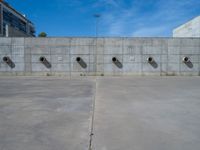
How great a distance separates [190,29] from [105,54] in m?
9.55

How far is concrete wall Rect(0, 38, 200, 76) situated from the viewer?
11773 mm

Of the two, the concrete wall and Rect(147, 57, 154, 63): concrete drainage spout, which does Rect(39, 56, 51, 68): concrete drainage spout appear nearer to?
the concrete wall

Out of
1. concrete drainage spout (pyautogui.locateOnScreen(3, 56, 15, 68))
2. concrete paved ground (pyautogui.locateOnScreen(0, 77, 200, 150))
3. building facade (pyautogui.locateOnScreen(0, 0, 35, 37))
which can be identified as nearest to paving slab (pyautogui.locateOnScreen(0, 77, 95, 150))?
concrete paved ground (pyautogui.locateOnScreen(0, 77, 200, 150))

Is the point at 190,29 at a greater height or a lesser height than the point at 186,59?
greater

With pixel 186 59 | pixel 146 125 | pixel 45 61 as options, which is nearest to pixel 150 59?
pixel 186 59

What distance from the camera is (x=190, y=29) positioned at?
16344 mm

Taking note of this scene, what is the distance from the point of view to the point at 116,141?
2543 millimetres

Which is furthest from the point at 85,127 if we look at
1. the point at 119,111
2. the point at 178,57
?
the point at 178,57

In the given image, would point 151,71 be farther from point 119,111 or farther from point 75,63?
point 119,111

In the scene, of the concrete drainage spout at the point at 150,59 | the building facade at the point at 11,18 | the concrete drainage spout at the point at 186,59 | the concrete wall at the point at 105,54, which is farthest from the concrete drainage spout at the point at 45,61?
the building facade at the point at 11,18

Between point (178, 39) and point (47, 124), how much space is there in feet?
36.3

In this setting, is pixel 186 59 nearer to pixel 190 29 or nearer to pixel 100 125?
pixel 190 29

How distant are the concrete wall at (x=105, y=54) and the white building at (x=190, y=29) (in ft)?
14.0

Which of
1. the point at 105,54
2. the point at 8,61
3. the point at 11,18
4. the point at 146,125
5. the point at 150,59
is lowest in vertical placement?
the point at 146,125
